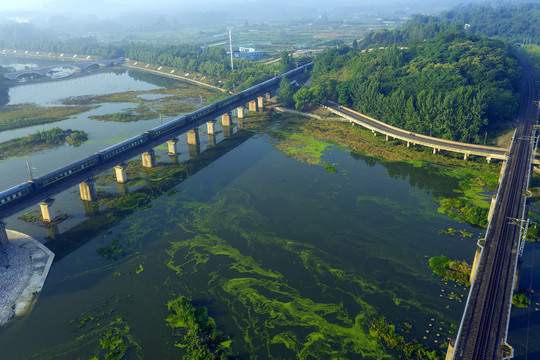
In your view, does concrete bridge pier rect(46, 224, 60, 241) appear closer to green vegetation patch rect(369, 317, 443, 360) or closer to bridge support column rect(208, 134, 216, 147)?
bridge support column rect(208, 134, 216, 147)

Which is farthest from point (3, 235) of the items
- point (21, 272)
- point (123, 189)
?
point (123, 189)

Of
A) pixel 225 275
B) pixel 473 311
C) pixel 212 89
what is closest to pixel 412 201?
pixel 473 311

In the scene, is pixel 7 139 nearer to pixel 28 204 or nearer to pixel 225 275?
pixel 28 204

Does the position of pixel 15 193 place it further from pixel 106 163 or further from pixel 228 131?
pixel 228 131

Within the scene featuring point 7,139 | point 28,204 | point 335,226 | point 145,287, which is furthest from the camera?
point 7,139

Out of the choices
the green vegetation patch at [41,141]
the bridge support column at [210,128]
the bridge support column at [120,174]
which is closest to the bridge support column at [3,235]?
the bridge support column at [120,174]

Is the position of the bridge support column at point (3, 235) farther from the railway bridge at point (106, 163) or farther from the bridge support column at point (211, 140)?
the bridge support column at point (211, 140)

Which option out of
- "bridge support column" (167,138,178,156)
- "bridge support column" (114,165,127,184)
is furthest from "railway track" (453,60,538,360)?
"bridge support column" (167,138,178,156)
